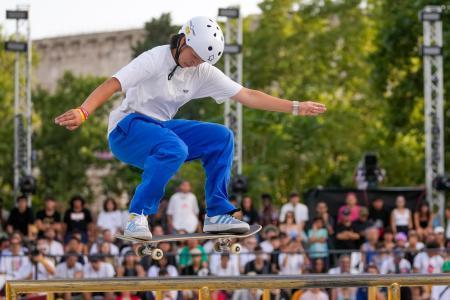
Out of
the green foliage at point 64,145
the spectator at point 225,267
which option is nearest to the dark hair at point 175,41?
the spectator at point 225,267

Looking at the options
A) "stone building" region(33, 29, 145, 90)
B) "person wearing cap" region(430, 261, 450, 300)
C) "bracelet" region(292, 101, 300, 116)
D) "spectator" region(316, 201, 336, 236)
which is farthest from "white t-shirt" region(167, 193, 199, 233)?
"stone building" region(33, 29, 145, 90)

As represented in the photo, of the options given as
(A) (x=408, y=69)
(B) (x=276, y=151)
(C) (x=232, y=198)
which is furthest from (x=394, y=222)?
(B) (x=276, y=151)

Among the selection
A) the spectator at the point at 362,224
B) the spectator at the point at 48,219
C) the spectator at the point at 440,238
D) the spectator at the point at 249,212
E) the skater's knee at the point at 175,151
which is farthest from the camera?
the spectator at the point at 249,212

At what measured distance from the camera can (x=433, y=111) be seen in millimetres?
20391

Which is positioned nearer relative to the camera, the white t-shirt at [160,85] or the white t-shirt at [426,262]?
the white t-shirt at [160,85]

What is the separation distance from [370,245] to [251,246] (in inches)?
70.0

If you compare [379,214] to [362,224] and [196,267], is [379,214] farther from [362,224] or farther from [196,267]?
[196,267]

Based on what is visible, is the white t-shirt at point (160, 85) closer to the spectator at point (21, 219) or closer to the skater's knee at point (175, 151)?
the skater's knee at point (175, 151)

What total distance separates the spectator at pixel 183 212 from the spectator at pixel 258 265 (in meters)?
1.64

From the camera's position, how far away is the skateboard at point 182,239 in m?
8.43

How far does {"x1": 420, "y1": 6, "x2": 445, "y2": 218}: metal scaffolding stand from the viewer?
1958cm

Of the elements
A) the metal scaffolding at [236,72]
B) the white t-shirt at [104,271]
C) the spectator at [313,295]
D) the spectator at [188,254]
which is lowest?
the spectator at [313,295]

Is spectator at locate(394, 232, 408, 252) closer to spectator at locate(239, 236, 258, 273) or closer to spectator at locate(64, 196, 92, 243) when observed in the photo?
spectator at locate(239, 236, 258, 273)

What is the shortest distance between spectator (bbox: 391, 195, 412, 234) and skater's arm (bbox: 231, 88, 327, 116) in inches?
349
